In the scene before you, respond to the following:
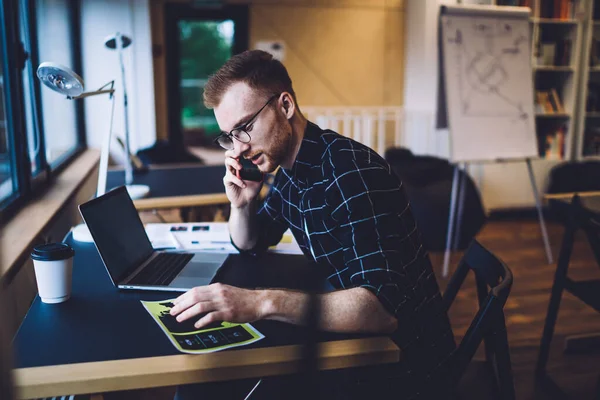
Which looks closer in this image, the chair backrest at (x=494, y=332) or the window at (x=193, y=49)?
the chair backrest at (x=494, y=332)

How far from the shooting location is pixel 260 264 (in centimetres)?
162

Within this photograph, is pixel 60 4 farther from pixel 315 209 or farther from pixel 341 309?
pixel 341 309

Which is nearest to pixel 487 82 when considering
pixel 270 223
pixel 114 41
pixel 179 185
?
pixel 179 185

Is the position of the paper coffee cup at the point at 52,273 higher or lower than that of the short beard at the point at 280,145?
lower

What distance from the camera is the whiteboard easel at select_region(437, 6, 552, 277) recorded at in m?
3.91

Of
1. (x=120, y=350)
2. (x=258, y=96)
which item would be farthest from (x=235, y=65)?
(x=120, y=350)

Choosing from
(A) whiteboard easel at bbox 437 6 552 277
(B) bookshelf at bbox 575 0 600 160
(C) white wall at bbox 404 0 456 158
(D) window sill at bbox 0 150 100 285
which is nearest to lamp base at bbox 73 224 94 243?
(D) window sill at bbox 0 150 100 285

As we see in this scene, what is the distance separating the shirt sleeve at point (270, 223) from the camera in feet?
5.62

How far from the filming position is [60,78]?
1700 millimetres

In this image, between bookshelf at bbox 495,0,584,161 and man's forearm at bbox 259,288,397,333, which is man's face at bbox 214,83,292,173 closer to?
man's forearm at bbox 259,288,397,333

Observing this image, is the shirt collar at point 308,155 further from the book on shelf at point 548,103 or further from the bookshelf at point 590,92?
the bookshelf at point 590,92

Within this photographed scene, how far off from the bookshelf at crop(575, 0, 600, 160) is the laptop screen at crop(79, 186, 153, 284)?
4.88m

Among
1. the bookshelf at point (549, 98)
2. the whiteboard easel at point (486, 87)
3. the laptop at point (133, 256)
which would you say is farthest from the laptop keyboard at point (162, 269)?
the bookshelf at point (549, 98)

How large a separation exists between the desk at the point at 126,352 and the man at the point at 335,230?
0.05 meters
